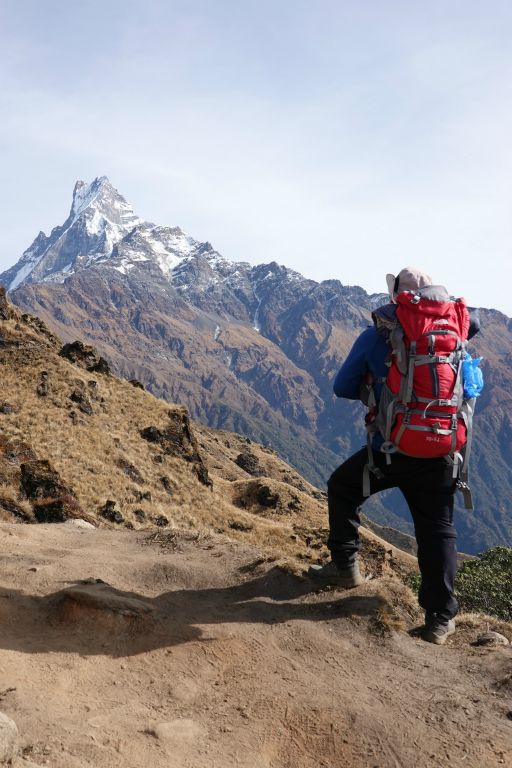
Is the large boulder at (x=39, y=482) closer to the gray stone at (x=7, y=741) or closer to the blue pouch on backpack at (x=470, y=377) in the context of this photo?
the gray stone at (x=7, y=741)

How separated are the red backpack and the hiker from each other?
0.04 ft

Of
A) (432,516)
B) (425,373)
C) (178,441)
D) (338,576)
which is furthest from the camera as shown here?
(178,441)

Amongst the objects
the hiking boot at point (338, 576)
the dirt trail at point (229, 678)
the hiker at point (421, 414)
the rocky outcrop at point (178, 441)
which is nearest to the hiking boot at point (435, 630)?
the hiker at point (421, 414)

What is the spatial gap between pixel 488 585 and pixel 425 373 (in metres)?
24.0

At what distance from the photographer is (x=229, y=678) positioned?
6484 mm

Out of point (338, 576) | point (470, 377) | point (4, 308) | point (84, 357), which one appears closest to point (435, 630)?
point (338, 576)

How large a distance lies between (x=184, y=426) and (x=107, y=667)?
41844mm

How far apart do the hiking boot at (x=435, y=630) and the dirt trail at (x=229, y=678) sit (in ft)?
0.44

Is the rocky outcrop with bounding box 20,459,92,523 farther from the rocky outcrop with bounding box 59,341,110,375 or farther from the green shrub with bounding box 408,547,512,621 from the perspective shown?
the rocky outcrop with bounding box 59,341,110,375

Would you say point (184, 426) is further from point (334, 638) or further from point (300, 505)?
point (334, 638)

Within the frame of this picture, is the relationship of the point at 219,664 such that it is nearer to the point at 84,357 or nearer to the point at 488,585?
the point at 488,585

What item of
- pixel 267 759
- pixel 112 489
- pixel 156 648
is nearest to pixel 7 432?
pixel 112 489

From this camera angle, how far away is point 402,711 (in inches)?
229

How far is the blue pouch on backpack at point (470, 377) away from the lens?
23.8 ft
